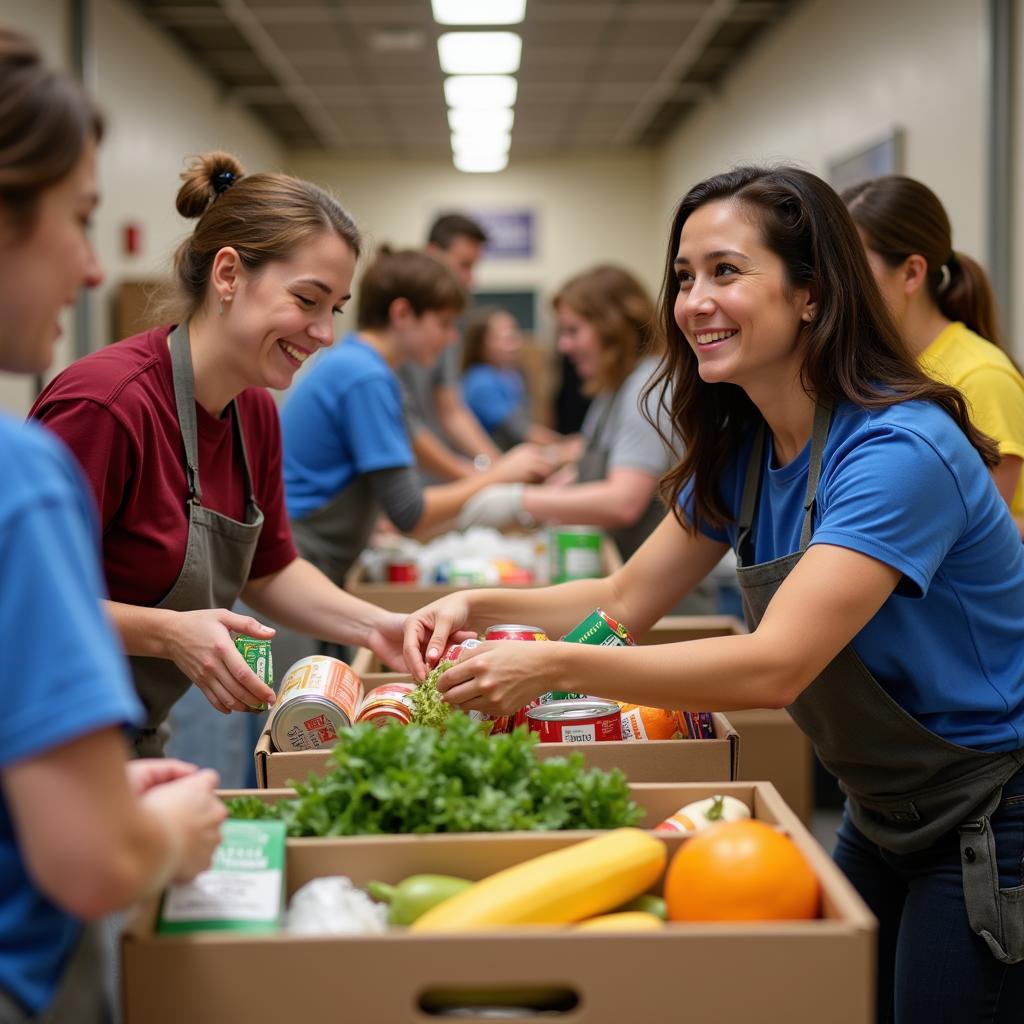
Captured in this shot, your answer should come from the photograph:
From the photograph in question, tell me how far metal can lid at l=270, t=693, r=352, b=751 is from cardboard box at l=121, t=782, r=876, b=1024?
0.58 m

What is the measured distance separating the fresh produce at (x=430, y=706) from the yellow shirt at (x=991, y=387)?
115 cm

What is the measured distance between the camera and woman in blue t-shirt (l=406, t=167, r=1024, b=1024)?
1462mm

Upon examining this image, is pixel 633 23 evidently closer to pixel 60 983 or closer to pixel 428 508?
pixel 428 508

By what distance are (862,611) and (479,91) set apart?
7.67 metres

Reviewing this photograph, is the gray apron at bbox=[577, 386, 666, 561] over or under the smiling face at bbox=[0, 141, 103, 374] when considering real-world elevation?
under

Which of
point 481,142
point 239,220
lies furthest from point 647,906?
point 481,142

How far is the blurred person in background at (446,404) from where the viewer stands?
4.63 metres

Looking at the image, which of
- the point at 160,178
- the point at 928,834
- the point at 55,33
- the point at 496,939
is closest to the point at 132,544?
the point at 496,939

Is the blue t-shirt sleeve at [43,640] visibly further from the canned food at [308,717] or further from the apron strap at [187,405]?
the apron strap at [187,405]

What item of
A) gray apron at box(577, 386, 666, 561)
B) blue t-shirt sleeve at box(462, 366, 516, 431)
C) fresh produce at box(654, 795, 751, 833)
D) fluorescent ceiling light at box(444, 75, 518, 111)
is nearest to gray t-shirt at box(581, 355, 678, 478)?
gray apron at box(577, 386, 666, 561)

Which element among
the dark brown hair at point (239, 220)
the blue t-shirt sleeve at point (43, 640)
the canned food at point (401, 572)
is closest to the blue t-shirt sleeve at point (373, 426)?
the canned food at point (401, 572)

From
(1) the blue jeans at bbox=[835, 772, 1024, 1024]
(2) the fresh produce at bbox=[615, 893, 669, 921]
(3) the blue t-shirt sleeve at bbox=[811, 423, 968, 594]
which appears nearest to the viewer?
(2) the fresh produce at bbox=[615, 893, 669, 921]

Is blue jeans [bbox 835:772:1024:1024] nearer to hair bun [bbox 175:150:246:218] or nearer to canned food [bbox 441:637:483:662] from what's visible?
canned food [bbox 441:637:483:662]

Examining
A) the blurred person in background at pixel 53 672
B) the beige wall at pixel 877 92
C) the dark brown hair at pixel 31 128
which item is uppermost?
the beige wall at pixel 877 92
